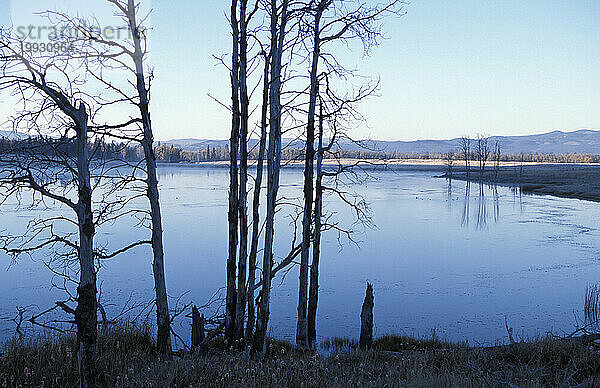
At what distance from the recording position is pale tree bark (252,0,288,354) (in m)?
8.65

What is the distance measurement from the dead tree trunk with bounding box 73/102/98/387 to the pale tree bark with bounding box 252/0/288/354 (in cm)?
340

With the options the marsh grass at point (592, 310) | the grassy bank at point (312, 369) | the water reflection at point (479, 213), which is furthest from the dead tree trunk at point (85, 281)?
the water reflection at point (479, 213)

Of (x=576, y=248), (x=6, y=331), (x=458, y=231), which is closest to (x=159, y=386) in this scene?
(x=6, y=331)

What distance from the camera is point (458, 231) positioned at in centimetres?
2572

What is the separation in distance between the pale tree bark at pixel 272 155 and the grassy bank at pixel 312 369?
74cm

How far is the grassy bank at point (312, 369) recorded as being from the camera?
5434mm

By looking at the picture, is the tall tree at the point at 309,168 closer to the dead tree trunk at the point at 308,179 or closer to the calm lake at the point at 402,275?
the dead tree trunk at the point at 308,179

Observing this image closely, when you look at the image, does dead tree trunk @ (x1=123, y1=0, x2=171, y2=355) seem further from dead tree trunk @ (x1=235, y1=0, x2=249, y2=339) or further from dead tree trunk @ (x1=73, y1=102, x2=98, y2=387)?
dead tree trunk @ (x1=73, y1=102, x2=98, y2=387)

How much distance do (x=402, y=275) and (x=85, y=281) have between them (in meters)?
12.3

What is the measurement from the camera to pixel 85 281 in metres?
5.30

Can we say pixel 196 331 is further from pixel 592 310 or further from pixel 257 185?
pixel 592 310

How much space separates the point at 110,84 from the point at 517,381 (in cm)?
669

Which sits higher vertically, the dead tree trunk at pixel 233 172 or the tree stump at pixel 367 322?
the dead tree trunk at pixel 233 172

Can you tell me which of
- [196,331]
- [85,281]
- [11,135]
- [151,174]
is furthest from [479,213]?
[85,281]
